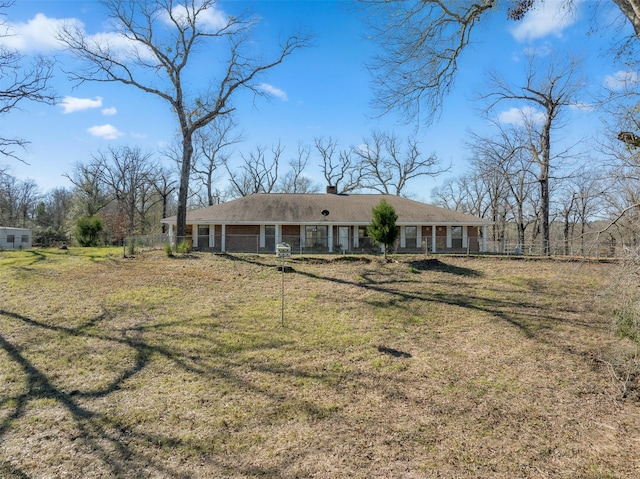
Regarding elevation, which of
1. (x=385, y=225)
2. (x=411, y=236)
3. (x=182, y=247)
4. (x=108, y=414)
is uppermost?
(x=385, y=225)

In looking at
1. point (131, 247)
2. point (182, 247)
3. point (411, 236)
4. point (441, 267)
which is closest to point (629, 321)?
point (441, 267)

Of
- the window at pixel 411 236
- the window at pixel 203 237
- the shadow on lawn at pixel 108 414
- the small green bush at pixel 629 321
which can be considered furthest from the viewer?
the window at pixel 411 236

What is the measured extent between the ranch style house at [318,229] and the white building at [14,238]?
43.8 ft

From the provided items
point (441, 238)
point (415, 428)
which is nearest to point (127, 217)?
point (441, 238)

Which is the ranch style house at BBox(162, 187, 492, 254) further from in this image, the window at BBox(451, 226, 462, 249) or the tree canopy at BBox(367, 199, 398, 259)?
the tree canopy at BBox(367, 199, 398, 259)

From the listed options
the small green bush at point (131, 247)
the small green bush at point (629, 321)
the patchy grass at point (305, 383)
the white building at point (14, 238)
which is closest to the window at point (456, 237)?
the patchy grass at point (305, 383)

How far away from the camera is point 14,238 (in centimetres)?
2591

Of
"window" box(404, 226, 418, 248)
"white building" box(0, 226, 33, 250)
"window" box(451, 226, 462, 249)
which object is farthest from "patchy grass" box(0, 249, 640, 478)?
"white building" box(0, 226, 33, 250)

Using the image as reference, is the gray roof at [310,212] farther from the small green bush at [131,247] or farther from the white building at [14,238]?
the white building at [14,238]

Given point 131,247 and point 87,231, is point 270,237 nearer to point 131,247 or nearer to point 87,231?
point 131,247

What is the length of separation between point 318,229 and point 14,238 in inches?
909

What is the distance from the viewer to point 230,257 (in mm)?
15125

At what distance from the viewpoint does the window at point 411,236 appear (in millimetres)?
22219

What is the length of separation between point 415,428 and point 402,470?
829 mm
